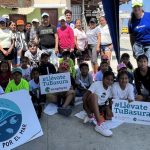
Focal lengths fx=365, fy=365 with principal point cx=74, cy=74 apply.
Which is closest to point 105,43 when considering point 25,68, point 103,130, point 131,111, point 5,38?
point 25,68

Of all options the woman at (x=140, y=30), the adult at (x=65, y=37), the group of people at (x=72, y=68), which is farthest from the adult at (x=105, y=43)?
the woman at (x=140, y=30)

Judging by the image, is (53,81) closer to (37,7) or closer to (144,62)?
(144,62)

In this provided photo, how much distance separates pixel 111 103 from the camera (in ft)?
19.2

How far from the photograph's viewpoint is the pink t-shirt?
8320mm

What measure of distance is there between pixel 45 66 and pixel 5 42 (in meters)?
1.54

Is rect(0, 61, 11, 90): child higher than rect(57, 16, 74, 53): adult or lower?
lower

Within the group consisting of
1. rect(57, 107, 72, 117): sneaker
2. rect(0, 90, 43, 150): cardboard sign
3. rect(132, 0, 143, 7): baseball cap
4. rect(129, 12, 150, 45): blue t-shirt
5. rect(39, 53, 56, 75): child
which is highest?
rect(132, 0, 143, 7): baseball cap

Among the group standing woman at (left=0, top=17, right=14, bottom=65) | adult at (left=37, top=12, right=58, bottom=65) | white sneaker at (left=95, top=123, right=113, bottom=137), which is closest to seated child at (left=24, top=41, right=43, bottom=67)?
adult at (left=37, top=12, right=58, bottom=65)

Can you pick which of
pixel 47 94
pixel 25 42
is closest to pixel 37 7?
pixel 25 42

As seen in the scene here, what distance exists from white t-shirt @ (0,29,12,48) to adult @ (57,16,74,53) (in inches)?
45.7

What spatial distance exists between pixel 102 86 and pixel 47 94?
1.14 metres

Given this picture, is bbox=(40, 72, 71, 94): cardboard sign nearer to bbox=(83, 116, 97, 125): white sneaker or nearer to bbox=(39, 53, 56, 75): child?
bbox=(83, 116, 97, 125): white sneaker

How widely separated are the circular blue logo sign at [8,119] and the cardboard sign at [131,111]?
171cm

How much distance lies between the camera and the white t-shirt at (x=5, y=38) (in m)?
8.43
